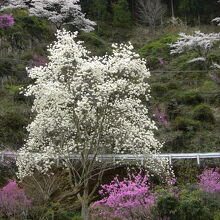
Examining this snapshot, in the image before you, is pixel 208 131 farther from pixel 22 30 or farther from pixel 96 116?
pixel 22 30

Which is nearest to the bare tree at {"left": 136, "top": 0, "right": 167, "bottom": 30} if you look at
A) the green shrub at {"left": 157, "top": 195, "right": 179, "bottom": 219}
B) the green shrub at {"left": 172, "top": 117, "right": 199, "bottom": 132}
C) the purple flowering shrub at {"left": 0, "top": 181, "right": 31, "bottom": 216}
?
the green shrub at {"left": 172, "top": 117, "right": 199, "bottom": 132}

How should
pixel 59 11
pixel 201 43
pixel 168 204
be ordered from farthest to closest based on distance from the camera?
pixel 59 11 → pixel 201 43 → pixel 168 204

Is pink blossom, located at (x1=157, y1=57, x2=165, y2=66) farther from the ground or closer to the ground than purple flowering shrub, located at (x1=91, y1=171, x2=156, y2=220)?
farther from the ground

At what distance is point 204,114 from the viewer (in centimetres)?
1928

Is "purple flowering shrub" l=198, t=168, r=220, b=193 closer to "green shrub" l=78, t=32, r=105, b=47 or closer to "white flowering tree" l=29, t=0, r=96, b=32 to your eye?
"white flowering tree" l=29, t=0, r=96, b=32

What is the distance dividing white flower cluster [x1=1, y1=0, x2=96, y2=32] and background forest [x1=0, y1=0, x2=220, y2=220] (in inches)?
34.1

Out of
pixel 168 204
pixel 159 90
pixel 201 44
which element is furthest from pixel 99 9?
pixel 168 204

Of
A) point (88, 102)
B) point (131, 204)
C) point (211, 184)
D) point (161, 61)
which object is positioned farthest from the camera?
point (161, 61)

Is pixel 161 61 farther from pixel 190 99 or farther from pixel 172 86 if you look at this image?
pixel 190 99

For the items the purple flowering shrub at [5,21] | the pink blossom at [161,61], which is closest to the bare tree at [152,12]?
the pink blossom at [161,61]

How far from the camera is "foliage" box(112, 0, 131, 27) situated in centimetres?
3778

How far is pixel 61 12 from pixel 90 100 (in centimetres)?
2341

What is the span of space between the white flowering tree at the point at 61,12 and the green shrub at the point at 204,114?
17.0 metres

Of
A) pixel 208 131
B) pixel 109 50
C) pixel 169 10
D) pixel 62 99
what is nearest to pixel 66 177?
Result: pixel 62 99
